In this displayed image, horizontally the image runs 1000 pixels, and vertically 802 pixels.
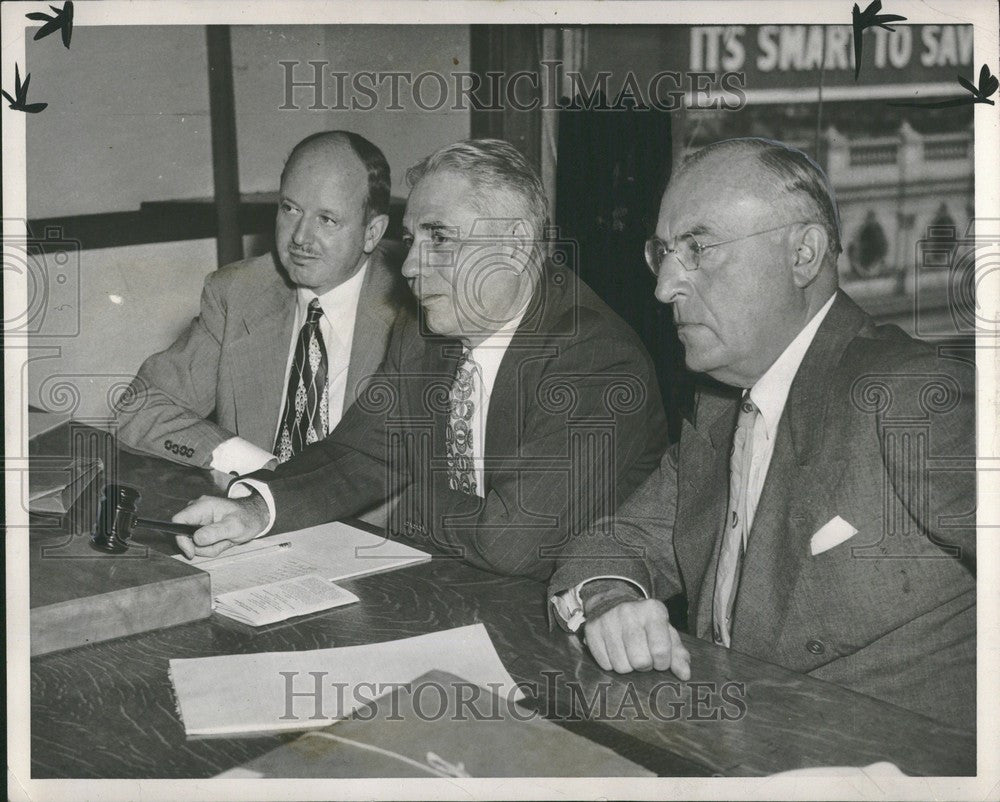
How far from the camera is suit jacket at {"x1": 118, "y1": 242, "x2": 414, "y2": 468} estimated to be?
2.62m

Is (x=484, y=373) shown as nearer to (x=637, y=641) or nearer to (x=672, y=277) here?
(x=672, y=277)

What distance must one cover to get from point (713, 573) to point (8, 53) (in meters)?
1.84

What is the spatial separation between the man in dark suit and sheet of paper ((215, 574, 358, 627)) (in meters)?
0.28

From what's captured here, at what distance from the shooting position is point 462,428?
2484 millimetres

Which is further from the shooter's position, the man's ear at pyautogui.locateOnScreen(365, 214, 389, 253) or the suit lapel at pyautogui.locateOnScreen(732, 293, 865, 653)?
the man's ear at pyautogui.locateOnScreen(365, 214, 389, 253)

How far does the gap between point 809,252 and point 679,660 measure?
0.86 m

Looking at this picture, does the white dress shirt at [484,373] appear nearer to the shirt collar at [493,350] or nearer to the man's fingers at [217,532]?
the shirt collar at [493,350]

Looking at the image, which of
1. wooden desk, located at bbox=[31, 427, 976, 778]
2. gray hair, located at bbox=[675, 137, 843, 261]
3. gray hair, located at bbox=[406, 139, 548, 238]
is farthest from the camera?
gray hair, located at bbox=[406, 139, 548, 238]

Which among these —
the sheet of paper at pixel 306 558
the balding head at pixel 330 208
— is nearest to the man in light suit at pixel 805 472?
the sheet of paper at pixel 306 558

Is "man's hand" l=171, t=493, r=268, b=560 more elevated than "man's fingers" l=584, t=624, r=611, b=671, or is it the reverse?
"man's hand" l=171, t=493, r=268, b=560

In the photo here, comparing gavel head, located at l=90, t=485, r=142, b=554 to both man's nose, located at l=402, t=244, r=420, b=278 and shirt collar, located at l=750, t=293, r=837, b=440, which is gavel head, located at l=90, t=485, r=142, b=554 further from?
shirt collar, located at l=750, t=293, r=837, b=440

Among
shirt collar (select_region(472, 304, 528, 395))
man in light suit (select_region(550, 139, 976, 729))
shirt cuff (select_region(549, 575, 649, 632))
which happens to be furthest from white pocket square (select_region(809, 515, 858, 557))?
shirt collar (select_region(472, 304, 528, 395))

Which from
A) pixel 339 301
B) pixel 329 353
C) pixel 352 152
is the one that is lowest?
pixel 329 353

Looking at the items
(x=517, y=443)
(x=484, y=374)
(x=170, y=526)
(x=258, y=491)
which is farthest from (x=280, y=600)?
(x=484, y=374)
